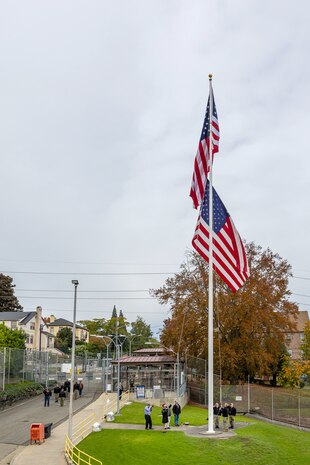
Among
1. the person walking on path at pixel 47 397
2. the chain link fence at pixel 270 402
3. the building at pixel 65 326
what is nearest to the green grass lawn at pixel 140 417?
the chain link fence at pixel 270 402

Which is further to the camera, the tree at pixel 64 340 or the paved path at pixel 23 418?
the tree at pixel 64 340

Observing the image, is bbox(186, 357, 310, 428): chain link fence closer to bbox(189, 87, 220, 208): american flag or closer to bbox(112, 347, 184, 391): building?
bbox(112, 347, 184, 391): building

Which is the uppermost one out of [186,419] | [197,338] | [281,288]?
[281,288]

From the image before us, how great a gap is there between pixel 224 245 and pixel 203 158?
453cm

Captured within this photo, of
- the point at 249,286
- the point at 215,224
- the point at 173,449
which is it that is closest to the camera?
the point at 173,449

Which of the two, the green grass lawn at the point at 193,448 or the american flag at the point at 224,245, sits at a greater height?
the american flag at the point at 224,245

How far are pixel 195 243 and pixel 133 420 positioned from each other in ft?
45.1

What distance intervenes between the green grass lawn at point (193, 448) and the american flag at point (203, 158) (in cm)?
1152

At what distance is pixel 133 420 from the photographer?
3384cm

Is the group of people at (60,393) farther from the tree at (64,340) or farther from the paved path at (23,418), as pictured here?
the tree at (64,340)

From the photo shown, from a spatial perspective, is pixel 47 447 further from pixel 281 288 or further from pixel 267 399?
pixel 281 288

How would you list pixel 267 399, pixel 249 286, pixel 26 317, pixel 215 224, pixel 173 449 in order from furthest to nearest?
pixel 26 317 < pixel 249 286 < pixel 267 399 < pixel 215 224 < pixel 173 449

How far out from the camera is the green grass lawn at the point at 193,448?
2291 cm

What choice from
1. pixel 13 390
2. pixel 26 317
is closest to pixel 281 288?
pixel 13 390
